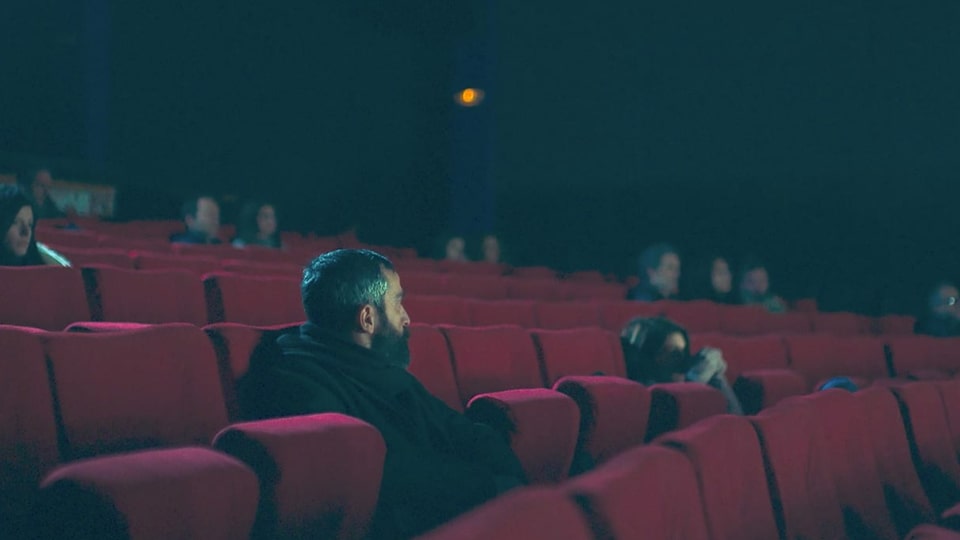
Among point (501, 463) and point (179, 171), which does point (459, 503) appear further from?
point (179, 171)

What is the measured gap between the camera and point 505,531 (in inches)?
6.6

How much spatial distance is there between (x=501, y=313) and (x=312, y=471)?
23.2 inches

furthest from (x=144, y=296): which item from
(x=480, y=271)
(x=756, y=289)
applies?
(x=756, y=289)

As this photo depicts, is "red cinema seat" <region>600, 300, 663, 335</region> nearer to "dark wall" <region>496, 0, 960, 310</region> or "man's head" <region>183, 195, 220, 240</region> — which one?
"man's head" <region>183, 195, 220, 240</region>

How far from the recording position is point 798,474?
0.37m

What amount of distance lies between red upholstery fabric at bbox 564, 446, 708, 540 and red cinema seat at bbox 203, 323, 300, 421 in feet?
0.64

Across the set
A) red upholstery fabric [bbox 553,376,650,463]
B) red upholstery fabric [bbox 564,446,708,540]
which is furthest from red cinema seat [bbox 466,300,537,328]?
red upholstery fabric [bbox 564,446,708,540]

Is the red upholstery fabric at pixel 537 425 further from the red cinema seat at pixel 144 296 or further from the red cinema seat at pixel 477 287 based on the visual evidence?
the red cinema seat at pixel 477 287

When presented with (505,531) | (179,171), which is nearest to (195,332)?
(505,531)

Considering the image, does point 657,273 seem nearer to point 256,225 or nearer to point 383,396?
point 256,225

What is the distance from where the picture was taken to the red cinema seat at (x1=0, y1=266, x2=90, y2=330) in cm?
49

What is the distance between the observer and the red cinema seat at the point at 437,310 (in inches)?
30.0

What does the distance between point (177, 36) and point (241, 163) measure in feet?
1.05

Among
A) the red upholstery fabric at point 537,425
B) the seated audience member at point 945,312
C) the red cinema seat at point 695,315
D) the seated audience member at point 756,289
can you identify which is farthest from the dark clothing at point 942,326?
the red upholstery fabric at point 537,425
